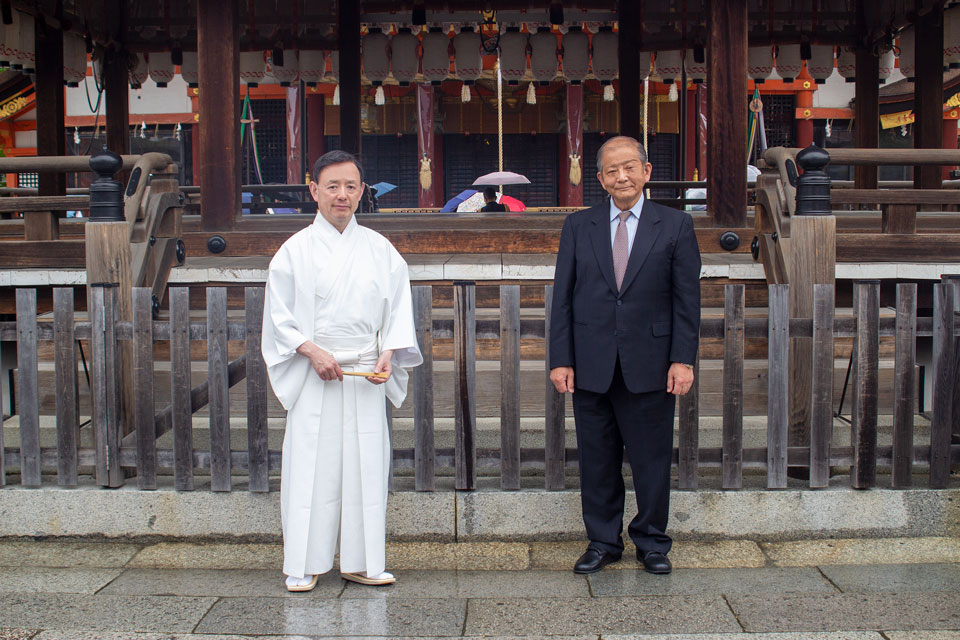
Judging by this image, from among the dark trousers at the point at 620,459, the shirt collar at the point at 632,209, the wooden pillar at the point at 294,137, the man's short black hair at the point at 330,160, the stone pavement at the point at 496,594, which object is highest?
the wooden pillar at the point at 294,137

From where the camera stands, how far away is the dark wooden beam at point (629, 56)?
9.72 m

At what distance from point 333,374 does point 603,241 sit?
3.93ft

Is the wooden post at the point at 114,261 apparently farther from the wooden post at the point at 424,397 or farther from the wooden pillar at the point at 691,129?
the wooden pillar at the point at 691,129

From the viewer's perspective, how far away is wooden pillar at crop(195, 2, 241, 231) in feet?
20.6

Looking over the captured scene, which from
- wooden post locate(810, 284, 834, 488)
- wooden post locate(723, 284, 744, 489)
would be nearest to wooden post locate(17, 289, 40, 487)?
wooden post locate(723, 284, 744, 489)

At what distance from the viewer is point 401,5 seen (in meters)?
9.78

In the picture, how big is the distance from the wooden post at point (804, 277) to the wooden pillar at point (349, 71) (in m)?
6.06

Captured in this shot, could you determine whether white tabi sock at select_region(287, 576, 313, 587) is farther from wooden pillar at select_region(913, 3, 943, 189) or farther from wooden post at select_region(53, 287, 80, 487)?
wooden pillar at select_region(913, 3, 943, 189)

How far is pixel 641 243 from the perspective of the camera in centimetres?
360

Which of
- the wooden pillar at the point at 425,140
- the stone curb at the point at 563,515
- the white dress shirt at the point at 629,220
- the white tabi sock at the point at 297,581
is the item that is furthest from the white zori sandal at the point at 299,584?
the wooden pillar at the point at 425,140

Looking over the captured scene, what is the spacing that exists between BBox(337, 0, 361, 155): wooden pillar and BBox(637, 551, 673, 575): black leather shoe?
273 inches

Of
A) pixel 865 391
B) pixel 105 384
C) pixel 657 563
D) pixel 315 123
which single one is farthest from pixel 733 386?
pixel 315 123

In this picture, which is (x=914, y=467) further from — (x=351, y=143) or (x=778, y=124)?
(x=778, y=124)

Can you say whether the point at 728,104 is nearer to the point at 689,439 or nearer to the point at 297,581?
the point at 689,439
